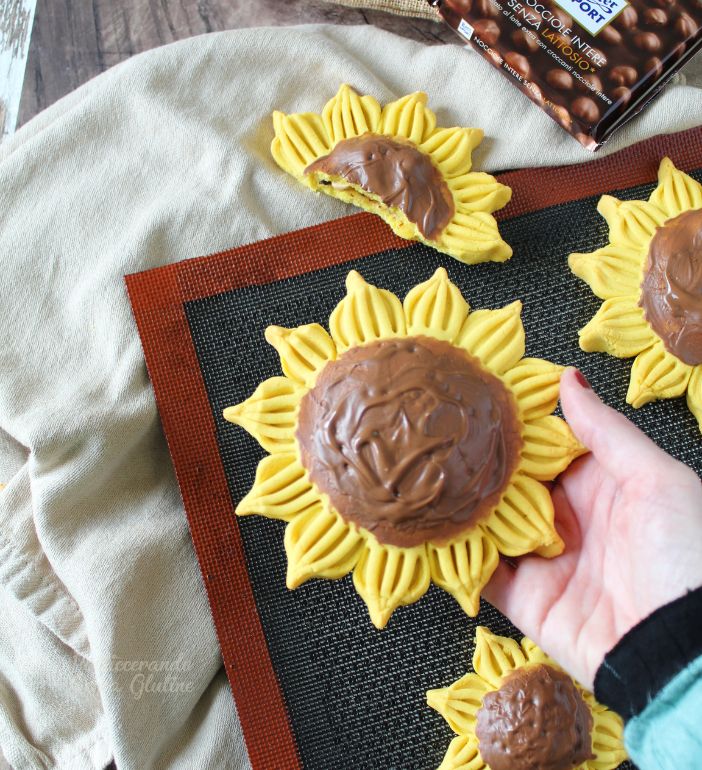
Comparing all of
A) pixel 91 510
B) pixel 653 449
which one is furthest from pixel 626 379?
pixel 91 510

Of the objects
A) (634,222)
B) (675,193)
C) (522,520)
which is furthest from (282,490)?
(675,193)

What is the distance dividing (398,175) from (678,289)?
20.2 inches

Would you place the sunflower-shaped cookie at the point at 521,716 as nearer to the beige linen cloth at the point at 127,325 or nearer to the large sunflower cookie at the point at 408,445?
the large sunflower cookie at the point at 408,445

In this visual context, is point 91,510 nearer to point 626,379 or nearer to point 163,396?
point 163,396

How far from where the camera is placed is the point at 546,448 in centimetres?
114

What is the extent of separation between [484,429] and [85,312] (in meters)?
0.79

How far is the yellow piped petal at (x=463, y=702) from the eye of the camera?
4.14 ft

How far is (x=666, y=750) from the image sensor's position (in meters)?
0.99

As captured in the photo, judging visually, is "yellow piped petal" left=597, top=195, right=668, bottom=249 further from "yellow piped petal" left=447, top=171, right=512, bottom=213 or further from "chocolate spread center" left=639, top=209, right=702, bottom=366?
"yellow piped petal" left=447, top=171, right=512, bottom=213

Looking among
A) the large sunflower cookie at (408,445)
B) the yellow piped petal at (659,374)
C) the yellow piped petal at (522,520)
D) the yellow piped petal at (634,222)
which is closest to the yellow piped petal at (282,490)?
the large sunflower cookie at (408,445)

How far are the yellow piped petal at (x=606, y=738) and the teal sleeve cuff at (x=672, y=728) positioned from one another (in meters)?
0.23

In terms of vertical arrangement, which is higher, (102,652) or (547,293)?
(547,293)

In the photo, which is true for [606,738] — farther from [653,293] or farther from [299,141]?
[299,141]

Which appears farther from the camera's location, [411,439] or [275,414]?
[275,414]
